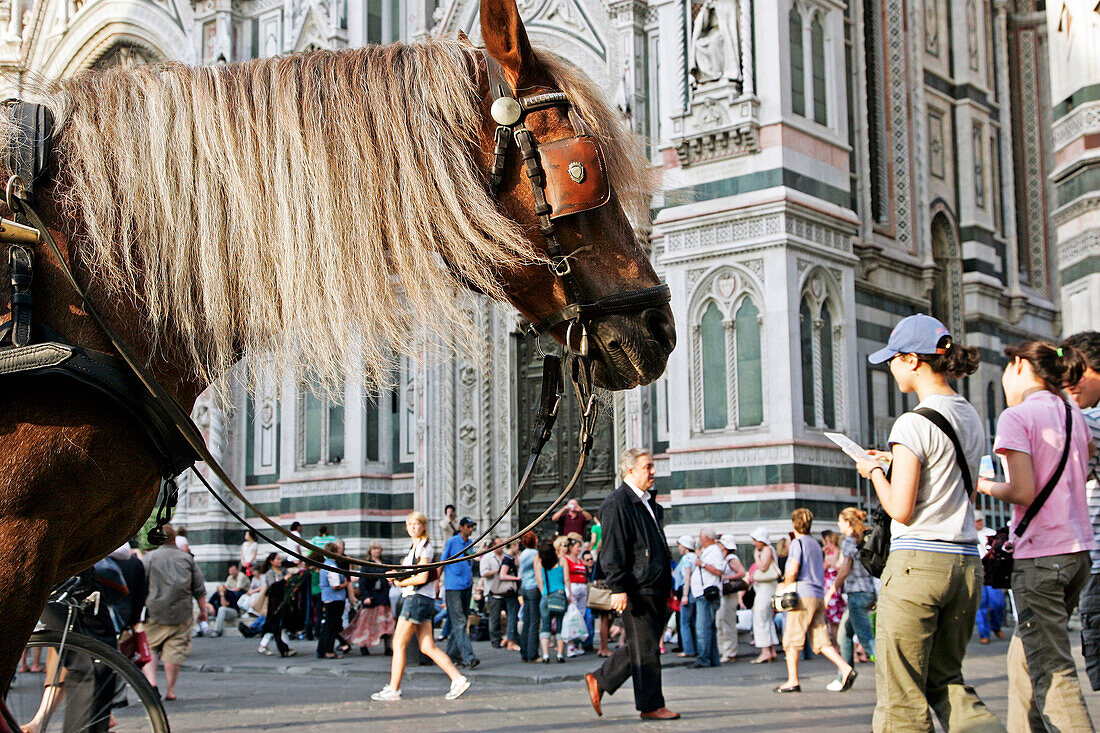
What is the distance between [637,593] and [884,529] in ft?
10.4

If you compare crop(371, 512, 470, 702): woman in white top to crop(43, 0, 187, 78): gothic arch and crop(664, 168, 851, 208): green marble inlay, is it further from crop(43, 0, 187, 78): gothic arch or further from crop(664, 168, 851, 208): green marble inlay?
crop(43, 0, 187, 78): gothic arch

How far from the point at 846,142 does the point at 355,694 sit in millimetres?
9755

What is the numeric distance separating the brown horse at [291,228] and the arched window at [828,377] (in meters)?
12.1

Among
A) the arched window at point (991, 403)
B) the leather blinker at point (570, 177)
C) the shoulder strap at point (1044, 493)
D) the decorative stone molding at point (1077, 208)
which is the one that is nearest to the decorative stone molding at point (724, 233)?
the decorative stone molding at point (1077, 208)

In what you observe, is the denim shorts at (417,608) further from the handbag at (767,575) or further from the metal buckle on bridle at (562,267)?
the metal buckle on bridle at (562,267)

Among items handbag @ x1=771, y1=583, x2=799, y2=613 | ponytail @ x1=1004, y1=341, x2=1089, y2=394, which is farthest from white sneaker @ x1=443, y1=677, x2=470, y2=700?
ponytail @ x1=1004, y1=341, x2=1089, y2=394

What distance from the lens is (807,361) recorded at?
14.5 meters

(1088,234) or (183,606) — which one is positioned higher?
(1088,234)

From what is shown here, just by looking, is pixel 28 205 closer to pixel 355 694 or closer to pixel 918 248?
pixel 355 694

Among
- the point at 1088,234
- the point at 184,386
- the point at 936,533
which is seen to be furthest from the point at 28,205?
the point at 1088,234

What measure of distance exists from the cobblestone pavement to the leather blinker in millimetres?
4942

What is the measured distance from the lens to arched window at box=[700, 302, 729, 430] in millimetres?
14539

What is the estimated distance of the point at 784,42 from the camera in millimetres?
14672

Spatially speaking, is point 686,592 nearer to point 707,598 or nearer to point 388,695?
point 707,598
